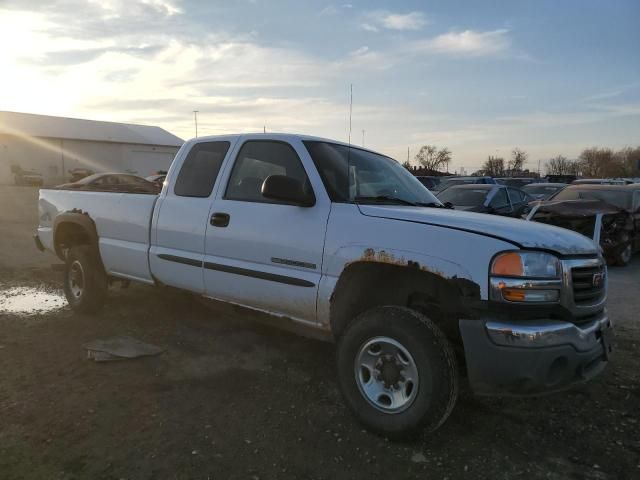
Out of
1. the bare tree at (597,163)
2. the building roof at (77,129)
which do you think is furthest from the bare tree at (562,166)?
the building roof at (77,129)

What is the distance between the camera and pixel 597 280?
3213 mm

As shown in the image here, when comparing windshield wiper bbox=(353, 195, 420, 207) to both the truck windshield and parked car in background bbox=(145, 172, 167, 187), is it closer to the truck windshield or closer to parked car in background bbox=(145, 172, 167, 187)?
the truck windshield

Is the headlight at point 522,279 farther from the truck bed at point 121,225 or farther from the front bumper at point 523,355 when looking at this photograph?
the truck bed at point 121,225

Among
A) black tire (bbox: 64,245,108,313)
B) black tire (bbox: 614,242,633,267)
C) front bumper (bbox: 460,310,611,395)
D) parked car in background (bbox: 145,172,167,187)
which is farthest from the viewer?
black tire (bbox: 614,242,633,267)

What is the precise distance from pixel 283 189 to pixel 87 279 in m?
3.10

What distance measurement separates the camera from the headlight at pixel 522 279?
9.32ft

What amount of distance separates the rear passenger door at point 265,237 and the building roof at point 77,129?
1914 inches

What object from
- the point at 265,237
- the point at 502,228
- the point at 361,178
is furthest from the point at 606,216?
the point at 265,237

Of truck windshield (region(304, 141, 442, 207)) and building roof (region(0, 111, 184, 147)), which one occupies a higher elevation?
building roof (region(0, 111, 184, 147))

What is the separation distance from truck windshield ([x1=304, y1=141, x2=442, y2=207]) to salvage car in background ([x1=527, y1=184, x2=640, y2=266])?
17.0 ft

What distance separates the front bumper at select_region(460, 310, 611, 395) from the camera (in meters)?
2.77

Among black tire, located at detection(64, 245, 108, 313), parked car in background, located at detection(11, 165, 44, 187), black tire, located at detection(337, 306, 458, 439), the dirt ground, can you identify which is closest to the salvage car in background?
the dirt ground

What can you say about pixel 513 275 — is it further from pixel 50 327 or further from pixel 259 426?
pixel 50 327

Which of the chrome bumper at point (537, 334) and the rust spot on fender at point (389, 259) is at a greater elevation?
the rust spot on fender at point (389, 259)
